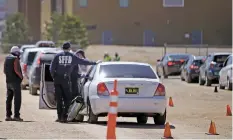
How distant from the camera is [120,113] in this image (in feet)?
55.0

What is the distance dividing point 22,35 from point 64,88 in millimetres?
70076

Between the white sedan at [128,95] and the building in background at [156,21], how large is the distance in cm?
6844

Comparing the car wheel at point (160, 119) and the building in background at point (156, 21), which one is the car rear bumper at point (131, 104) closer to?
the car wheel at point (160, 119)

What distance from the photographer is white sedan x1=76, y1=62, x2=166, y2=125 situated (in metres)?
16.6

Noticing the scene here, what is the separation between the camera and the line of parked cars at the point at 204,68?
110 feet

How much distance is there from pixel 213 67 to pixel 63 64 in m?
19.7

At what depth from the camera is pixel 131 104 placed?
54.6 ft

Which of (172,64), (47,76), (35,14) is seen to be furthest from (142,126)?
(35,14)

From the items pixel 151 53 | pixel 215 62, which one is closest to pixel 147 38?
pixel 151 53

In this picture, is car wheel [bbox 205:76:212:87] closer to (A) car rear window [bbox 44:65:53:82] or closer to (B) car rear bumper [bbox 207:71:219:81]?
(B) car rear bumper [bbox 207:71:219:81]

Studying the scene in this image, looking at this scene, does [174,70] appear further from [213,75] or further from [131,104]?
[131,104]

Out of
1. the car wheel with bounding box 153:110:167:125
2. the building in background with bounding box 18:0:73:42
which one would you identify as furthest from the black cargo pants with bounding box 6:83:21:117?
the building in background with bounding box 18:0:73:42

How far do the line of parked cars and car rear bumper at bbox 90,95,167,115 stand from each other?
15289 mm

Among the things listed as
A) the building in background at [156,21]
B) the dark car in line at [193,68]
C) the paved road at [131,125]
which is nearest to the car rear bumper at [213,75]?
the dark car in line at [193,68]
